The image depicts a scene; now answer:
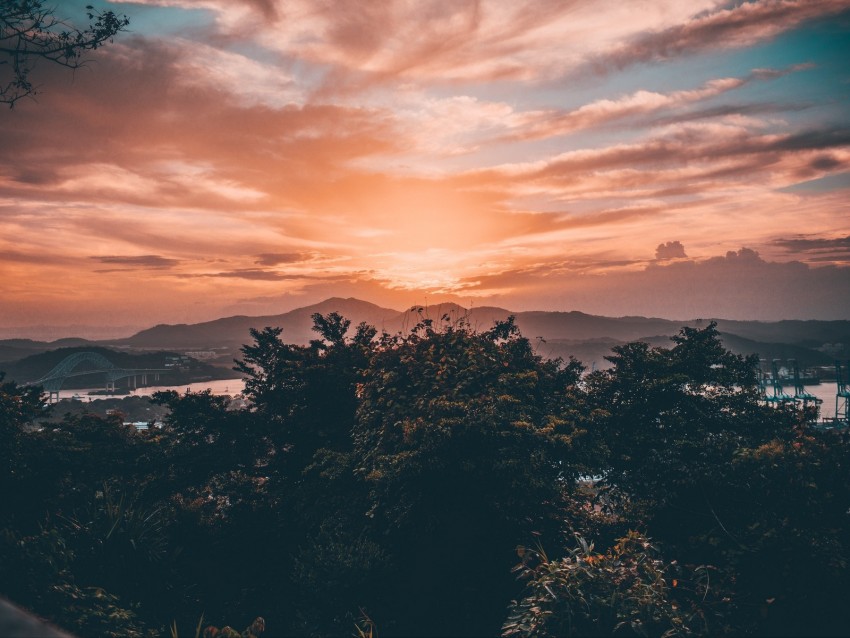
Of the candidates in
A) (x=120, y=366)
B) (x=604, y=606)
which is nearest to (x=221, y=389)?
(x=120, y=366)

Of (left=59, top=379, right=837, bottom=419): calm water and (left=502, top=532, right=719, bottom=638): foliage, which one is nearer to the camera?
(left=502, top=532, right=719, bottom=638): foliage

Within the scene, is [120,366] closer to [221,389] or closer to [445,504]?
[221,389]

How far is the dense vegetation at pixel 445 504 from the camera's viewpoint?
26.2ft

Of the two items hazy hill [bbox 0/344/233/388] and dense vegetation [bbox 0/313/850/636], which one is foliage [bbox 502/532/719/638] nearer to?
dense vegetation [bbox 0/313/850/636]

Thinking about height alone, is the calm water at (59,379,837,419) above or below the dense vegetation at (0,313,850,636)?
below

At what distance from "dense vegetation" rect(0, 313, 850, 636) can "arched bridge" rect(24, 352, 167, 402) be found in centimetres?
14805

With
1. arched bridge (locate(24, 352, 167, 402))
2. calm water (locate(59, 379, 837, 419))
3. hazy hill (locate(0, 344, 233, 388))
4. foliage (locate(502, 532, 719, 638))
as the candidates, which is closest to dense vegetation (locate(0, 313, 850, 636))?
foliage (locate(502, 532, 719, 638))

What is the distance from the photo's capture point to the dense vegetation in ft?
26.2

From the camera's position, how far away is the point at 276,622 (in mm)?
12547

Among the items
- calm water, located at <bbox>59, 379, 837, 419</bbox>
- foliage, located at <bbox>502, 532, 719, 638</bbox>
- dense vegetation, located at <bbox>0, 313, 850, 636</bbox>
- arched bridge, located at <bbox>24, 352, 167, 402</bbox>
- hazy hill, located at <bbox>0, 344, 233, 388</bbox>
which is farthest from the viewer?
hazy hill, located at <bbox>0, 344, 233, 388</bbox>

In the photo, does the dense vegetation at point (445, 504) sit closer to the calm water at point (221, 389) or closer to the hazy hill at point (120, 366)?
the calm water at point (221, 389)

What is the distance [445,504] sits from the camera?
1311 cm

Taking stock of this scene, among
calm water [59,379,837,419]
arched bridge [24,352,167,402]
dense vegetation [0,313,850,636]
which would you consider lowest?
calm water [59,379,837,419]

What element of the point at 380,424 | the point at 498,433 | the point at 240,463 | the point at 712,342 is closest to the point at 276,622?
the point at 380,424
